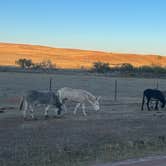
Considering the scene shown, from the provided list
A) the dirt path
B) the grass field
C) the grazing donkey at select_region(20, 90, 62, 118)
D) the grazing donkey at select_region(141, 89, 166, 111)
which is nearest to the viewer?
the dirt path

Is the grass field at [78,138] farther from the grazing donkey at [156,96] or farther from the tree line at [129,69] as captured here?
the tree line at [129,69]

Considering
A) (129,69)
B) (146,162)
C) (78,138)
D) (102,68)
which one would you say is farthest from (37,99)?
(102,68)

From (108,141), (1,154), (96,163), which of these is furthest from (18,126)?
(96,163)

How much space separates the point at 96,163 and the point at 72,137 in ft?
16.1

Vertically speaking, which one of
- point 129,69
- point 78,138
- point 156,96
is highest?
point 129,69

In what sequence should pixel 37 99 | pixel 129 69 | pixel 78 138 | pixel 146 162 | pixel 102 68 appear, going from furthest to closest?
pixel 102 68 < pixel 129 69 < pixel 37 99 < pixel 78 138 < pixel 146 162

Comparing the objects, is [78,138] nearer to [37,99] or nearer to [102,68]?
[37,99]

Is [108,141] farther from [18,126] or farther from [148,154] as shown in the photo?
[18,126]

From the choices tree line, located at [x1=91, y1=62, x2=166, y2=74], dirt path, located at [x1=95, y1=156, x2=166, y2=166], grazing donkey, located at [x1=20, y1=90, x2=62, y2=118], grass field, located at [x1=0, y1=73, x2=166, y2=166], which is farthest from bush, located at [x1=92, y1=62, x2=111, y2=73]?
dirt path, located at [x1=95, y1=156, x2=166, y2=166]

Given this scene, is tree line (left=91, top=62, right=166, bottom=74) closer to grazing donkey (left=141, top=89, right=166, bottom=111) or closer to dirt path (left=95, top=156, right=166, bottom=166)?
grazing donkey (left=141, top=89, right=166, bottom=111)

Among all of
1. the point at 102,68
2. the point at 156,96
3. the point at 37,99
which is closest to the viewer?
the point at 37,99

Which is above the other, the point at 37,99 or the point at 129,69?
the point at 129,69

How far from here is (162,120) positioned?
23.3 m

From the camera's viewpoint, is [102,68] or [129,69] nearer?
[129,69]
